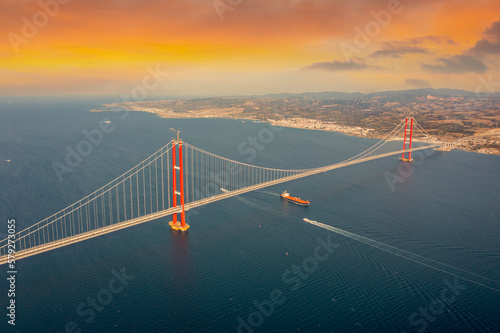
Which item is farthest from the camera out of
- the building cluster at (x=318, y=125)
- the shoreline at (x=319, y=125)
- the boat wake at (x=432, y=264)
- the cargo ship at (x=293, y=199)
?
the building cluster at (x=318, y=125)

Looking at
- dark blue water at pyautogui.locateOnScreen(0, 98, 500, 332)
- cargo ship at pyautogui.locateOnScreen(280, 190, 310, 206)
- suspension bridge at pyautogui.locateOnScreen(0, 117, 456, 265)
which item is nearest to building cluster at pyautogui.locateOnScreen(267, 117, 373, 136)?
suspension bridge at pyautogui.locateOnScreen(0, 117, 456, 265)

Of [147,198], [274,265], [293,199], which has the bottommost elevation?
[274,265]

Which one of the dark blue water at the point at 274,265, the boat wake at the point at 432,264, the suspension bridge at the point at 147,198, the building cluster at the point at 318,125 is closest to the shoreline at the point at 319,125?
the building cluster at the point at 318,125

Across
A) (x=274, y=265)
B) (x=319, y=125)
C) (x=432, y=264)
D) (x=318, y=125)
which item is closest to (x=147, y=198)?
(x=274, y=265)

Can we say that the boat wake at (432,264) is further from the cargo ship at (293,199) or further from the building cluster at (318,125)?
the building cluster at (318,125)

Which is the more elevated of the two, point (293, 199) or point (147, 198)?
point (147, 198)

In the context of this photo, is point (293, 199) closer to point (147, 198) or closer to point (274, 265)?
point (274, 265)

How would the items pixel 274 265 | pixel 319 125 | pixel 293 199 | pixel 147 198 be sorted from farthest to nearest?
pixel 319 125, pixel 293 199, pixel 147 198, pixel 274 265
